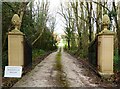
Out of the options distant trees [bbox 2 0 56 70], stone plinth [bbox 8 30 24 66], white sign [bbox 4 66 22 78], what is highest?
distant trees [bbox 2 0 56 70]

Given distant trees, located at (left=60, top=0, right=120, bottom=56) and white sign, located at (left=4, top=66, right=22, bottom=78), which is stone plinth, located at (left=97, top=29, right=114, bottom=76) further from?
white sign, located at (left=4, top=66, right=22, bottom=78)

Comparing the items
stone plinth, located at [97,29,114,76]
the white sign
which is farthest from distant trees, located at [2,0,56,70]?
the white sign

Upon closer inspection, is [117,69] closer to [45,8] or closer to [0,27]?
[0,27]

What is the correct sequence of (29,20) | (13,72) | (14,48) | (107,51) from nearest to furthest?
(13,72) < (107,51) < (14,48) < (29,20)

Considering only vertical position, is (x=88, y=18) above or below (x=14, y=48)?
above

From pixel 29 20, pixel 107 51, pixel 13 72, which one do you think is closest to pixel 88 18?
pixel 29 20

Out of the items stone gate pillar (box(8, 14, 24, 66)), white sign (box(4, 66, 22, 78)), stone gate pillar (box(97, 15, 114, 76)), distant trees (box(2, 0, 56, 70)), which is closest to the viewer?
white sign (box(4, 66, 22, 78))

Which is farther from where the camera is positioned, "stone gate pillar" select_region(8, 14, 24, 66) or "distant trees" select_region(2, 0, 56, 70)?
"distant trees" select_region(2, 0, 56, 70)

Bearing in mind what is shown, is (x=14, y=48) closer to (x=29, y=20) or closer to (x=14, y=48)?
(x=14, y=48)

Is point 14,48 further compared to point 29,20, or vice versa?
point 29,20

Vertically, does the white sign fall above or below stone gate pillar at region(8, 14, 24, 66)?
below

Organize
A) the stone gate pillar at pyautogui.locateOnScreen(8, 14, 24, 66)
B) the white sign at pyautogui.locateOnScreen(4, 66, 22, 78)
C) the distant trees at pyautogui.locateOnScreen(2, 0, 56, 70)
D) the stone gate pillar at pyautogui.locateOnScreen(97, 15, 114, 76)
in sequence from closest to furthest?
A: the white sign at pyautogui.locateOnScreen(4, 66, 22, 78) → the stone gate pillar at pyautogui.locateOnScreen(97, 15, 114, 76) → the stone gate pillar at pyautogui.locateOnScreen(8, 14, 24, 66) → the distant trees at pyautogui.locateOnScreen(2, 0, 56, 70)

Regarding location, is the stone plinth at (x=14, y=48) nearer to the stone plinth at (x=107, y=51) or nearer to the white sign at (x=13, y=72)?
the stone plinth at (x=107, y=51)

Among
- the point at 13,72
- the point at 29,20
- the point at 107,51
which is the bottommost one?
the point at 13,72
